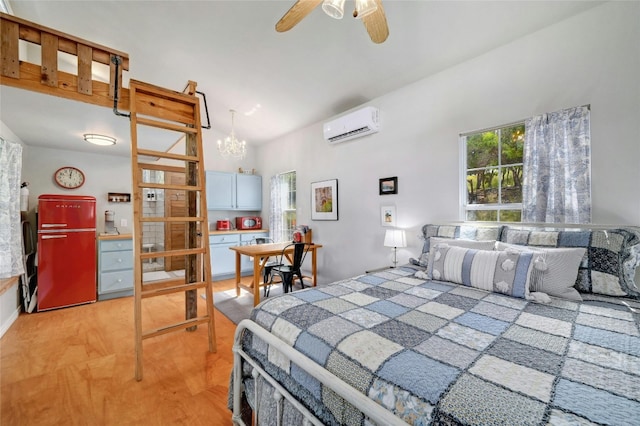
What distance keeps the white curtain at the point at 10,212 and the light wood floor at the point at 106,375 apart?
69cm

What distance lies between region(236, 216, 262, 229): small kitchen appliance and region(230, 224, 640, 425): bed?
3689 mm

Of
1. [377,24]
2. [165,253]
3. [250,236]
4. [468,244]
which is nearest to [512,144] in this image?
[468,244]

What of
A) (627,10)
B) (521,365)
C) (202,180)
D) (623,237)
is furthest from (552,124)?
(202,180)

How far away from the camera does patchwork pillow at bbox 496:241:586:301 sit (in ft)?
5.02

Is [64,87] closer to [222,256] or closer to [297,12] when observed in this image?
[297,12]

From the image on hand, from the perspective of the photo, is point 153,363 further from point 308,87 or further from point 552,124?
point 552,124

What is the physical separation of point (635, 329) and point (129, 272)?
16.2ft

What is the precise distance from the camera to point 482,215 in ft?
8.41

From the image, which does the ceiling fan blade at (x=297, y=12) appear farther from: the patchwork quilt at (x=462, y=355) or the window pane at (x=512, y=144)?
the window pane at (x=512, y=144)

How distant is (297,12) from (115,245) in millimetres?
3869

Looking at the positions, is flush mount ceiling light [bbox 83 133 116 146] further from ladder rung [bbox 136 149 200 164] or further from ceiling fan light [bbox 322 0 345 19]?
ceiling fan light [bbox 322 0 345 19]

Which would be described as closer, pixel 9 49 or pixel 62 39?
pixel 9 49

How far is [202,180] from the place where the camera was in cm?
232

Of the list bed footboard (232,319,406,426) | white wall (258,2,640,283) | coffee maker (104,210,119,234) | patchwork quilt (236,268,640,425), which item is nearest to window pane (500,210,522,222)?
white wall (258,2,640,283)
